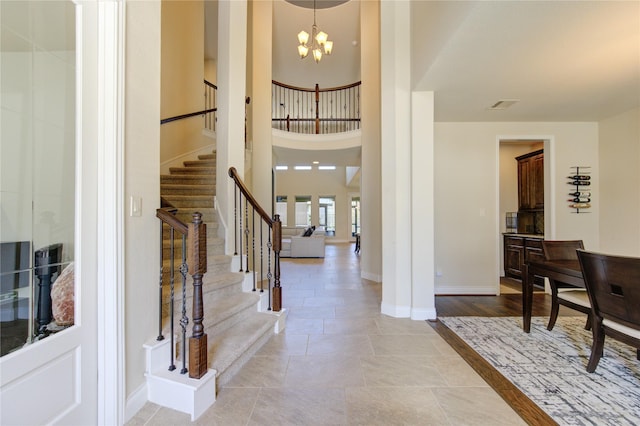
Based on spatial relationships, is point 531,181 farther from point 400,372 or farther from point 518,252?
point 400,372

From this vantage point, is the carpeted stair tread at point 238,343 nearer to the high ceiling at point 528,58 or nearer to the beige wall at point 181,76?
the high ceiling at point 528,58

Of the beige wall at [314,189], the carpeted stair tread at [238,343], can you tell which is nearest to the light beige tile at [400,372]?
the carpeted stair tread at [238,343]

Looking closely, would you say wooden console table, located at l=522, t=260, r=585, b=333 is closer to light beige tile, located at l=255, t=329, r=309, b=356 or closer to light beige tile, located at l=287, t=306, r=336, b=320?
light beige tile, located at l=287, t=306, r=336, b=320

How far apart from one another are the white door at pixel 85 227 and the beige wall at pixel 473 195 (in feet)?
13.4

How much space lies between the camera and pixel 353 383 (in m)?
1.91

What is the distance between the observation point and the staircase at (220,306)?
1977mm

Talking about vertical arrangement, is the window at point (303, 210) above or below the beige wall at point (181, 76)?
below

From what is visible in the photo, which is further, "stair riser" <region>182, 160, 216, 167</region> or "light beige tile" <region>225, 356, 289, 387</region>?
"stair riser" <region>182, 160, 216, 167</region>

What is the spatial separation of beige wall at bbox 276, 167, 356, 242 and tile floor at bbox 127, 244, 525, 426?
9.74m

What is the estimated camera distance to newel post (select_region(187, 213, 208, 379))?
1.61 m

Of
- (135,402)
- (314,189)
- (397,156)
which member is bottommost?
(135,402)

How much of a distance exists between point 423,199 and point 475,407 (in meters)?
2.02

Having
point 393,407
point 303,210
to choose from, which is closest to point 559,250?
point 393,407

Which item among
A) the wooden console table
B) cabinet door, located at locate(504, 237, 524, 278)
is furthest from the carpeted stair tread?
cabinet door, located at locate(504, 237, 524, 278)
